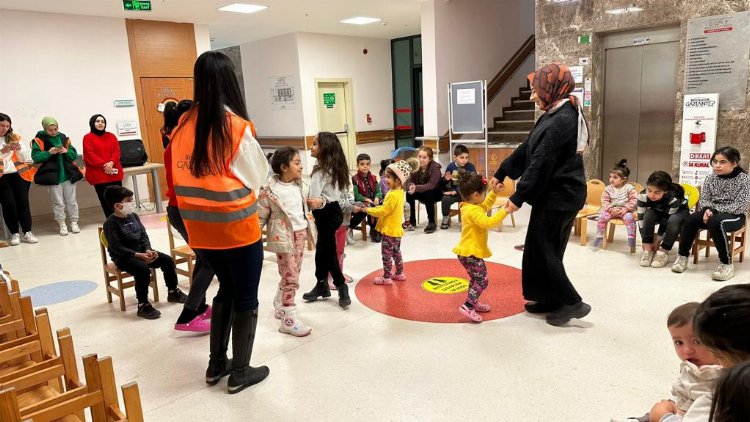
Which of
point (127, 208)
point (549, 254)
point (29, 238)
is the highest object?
point (127, 208)

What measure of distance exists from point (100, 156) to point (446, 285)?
17.3 ft

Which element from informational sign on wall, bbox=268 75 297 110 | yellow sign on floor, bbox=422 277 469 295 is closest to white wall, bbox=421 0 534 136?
informational sign on wall, bbox=268 75 297 110

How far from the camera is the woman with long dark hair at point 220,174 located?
7.63 ft

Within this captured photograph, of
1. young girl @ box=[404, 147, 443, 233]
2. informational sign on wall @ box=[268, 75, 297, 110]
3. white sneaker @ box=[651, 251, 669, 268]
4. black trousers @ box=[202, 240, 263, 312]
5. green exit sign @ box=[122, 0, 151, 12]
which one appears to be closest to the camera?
black trousers @ box=[202, 240, 263, 312]

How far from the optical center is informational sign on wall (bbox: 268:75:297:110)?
1173 cm

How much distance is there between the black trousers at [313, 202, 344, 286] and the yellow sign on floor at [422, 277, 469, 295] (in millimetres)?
778

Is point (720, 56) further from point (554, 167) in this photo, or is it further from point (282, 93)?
point (282, 93)

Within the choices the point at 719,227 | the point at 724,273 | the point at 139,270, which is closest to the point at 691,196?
the point at 719,227

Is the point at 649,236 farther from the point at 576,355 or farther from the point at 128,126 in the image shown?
the point at 128,126

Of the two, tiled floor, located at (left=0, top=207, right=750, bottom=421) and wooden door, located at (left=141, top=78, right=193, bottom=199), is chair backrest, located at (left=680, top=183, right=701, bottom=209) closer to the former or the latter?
tiled floor, located at (left=0, top=207, right=750, bottom=421)

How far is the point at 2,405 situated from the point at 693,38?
7183mm

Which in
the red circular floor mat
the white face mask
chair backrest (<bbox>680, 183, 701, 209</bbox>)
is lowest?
the red circular floor mat

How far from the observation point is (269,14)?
936 centimetres

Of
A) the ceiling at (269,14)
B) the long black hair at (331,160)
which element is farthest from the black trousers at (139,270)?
the ceiling at (269,14)
